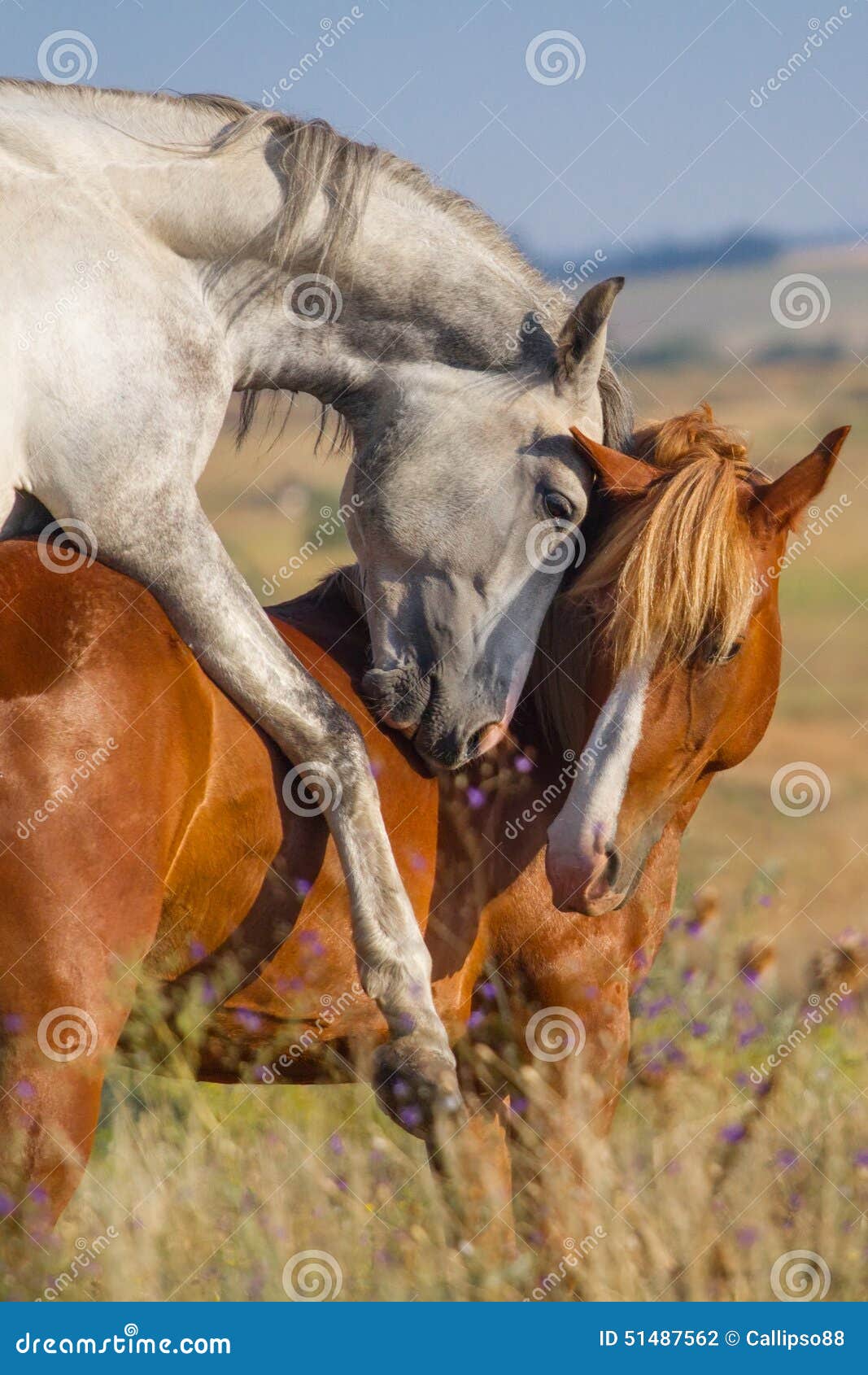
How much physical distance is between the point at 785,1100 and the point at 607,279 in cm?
262

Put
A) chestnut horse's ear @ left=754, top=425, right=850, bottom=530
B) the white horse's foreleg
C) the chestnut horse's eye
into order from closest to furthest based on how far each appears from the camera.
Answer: the white horse's foreleg, chestnut horse's ear @ left=754, top=425, right=850, bottom=530, the chestnut horse's eye

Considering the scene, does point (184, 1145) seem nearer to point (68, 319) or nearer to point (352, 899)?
point (352, 899)

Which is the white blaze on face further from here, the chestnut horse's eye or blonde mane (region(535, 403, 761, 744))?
the chestnut horse's eye

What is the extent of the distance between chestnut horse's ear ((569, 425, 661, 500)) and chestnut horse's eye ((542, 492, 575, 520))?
142 millimetres

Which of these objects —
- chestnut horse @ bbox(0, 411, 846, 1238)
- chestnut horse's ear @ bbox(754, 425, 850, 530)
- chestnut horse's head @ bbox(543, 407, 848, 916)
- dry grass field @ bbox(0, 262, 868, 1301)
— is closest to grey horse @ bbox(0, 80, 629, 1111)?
chestnut horse @ bbox(0, 411, 846, 1238)

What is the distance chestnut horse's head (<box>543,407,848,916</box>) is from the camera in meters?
3.77

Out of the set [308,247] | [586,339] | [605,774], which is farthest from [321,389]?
[605,774]

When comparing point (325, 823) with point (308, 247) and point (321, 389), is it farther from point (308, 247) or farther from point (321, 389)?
point (308, 247)

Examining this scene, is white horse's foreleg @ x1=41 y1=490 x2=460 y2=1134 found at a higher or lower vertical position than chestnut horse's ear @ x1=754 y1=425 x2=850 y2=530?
lower

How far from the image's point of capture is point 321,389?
4.42 metres

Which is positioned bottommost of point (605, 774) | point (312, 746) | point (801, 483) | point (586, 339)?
point (312, 746)

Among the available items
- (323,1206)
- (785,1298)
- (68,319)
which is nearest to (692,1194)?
Answer: (785,1298)

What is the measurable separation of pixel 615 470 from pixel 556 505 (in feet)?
0.73

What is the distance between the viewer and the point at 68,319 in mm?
3781
